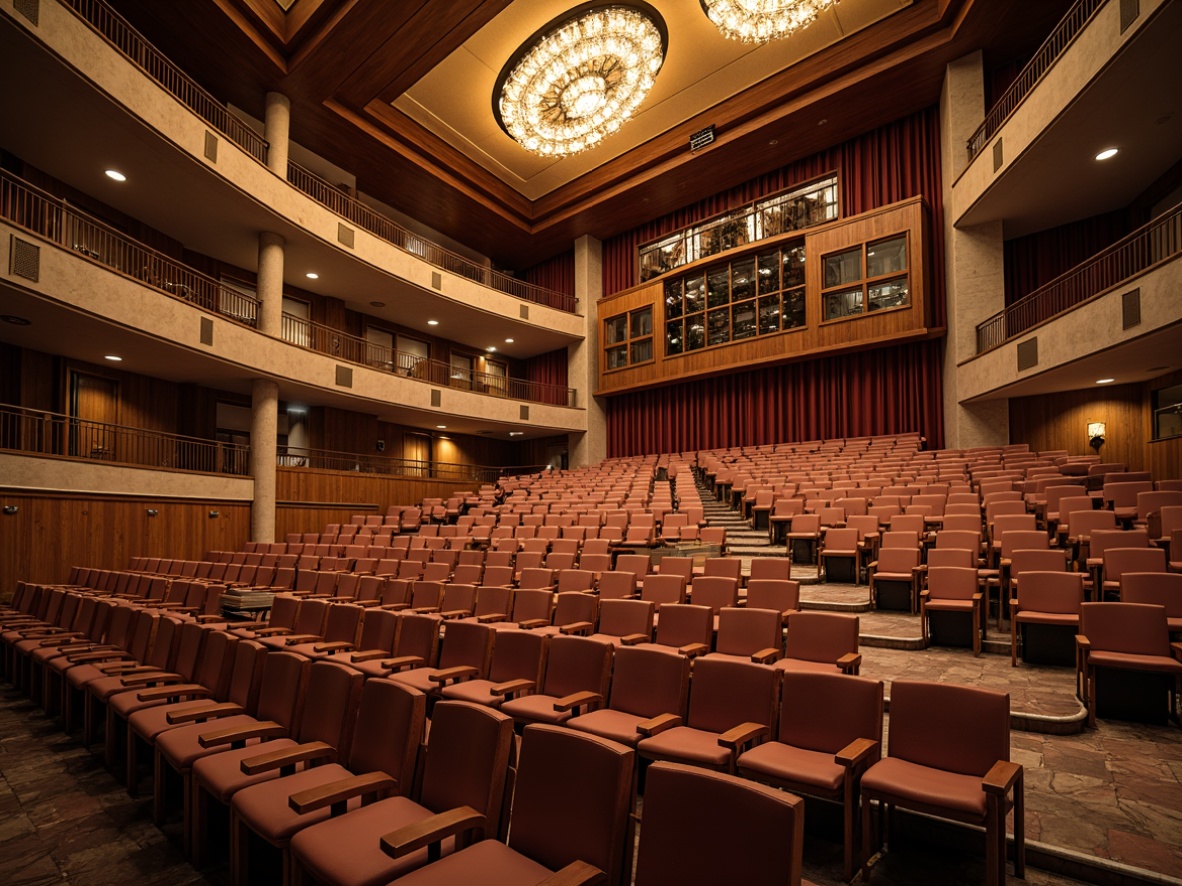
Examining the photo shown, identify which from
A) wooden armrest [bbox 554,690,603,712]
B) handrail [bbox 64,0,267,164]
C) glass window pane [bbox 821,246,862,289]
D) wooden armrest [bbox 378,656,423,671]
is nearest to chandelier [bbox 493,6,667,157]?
handrail [bbox 64,0,267,164]

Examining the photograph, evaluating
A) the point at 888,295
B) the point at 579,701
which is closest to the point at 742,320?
the point at 888,295

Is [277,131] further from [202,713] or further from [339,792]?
[339,792]

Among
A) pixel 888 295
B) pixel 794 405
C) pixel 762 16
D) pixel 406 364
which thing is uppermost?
pixel 762 16

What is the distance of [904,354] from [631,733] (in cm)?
1098

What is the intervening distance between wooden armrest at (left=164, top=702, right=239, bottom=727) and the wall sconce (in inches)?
436

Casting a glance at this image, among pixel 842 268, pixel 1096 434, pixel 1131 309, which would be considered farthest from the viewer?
pixel 842 268

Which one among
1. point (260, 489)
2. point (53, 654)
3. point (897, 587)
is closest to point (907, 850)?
point (897, 587)

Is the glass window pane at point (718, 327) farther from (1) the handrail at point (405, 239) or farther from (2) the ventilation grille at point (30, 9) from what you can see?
(2) the ventilation grille at point (30, 9)

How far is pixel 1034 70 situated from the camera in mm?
8703

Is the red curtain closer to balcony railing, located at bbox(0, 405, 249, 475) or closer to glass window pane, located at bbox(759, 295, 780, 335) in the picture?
glass window pane, located at bbox(759, 295, 780, 335)

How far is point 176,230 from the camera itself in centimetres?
1040

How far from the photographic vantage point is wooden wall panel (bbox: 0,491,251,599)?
288 inches

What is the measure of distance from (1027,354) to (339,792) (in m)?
9.35

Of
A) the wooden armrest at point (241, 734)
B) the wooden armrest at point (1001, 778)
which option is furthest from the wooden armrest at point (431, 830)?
the wooden armrest at point (1001, 778)
